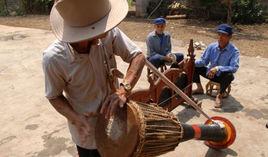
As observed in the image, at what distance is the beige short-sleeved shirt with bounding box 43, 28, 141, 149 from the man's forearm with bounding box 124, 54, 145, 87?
0.12ft

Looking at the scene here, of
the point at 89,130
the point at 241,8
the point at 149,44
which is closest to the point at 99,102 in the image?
the point at 89,130

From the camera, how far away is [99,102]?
2.44 metres

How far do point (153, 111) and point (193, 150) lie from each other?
6.55 feet

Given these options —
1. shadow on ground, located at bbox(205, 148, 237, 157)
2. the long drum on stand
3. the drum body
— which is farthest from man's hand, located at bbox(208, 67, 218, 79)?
the drum body

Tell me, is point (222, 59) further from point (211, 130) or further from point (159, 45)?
point (211, 130)

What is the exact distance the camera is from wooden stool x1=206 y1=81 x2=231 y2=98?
5.48 meters

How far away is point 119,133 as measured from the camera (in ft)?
7.16

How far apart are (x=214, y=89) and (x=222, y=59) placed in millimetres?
684

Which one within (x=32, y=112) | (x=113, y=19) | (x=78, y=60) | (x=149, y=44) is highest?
(x=113, y=19)

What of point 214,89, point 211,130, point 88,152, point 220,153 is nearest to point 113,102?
point 88,152

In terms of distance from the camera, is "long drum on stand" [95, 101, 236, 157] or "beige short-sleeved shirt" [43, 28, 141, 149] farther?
"beige short-sleeved shirt" [43, 28, 141, 149]

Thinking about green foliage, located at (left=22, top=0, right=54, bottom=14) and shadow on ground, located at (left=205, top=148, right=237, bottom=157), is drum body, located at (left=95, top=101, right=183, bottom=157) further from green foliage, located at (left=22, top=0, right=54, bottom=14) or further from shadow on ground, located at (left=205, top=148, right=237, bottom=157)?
green foliage, located at (left=22, top=0, right=54, bottom=14)

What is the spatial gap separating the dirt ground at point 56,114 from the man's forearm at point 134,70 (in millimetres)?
1910

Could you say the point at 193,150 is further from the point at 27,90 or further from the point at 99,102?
the point at 27,90
